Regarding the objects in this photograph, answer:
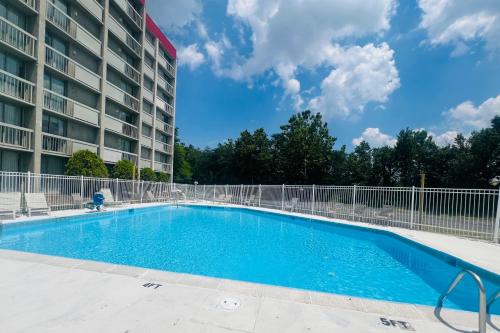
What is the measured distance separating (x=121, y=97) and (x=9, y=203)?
1428cm

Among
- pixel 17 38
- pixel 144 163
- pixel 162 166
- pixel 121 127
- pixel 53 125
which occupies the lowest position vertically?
pixel 162 166

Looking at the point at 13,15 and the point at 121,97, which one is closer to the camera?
the point at 13,15

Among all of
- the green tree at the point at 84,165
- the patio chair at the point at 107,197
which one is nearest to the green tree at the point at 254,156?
the green tree at the point at 84,165

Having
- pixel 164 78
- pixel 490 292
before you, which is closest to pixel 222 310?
pixel 490 292

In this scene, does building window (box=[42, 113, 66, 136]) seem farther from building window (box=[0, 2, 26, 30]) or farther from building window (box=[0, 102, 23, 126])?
building window (box=[0, 2, 26, 30])

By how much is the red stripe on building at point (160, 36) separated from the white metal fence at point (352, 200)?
1725 cm

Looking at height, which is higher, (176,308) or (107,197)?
(176,308)

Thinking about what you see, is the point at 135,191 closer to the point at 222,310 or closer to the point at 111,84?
the point at 111,84

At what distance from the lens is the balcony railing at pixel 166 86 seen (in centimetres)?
2813

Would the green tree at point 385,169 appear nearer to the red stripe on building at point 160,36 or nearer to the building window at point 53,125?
the red stripe on building at point 160,36

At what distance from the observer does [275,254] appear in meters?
6.79

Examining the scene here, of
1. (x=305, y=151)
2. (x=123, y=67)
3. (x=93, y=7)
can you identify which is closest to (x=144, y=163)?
(x=123, y=67)

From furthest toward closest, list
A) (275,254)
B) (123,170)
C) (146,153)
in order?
1. (146,153)
2. (123,170)
3. (275,254)

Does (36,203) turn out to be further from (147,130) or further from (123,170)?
(147,130)
